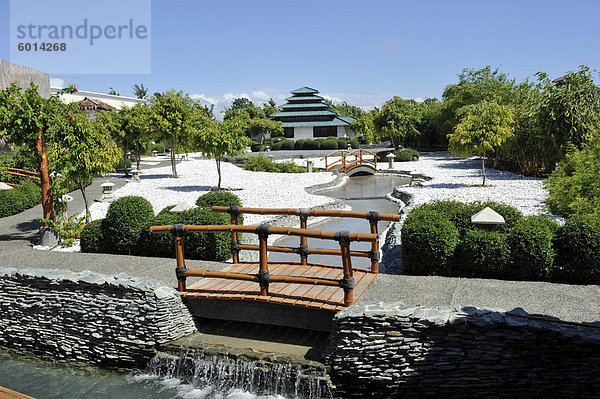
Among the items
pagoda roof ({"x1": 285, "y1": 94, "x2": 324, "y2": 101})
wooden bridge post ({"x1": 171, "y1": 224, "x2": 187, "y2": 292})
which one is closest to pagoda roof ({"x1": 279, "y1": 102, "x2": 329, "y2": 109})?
pagoda roof ({"x1": 285, "y1": 94, "x2": 324, "y2": 101})

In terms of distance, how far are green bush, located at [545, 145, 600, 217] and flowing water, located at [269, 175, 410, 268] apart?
4.63 meters

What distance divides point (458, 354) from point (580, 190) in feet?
26.6

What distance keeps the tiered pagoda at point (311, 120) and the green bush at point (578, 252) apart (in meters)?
56.9

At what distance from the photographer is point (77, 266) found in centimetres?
861

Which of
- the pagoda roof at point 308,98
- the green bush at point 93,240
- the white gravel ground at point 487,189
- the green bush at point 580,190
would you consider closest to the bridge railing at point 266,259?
the green bush at point 93,240

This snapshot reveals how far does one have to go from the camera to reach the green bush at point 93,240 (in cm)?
965

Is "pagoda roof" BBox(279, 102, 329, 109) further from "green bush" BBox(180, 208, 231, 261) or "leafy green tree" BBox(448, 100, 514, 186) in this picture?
"green bush" BBox(180, 208, 231, 261)

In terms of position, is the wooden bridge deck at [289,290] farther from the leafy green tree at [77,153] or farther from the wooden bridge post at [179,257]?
the leafy green tree at [77,153]

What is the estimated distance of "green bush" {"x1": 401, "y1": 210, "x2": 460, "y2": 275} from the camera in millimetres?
7000

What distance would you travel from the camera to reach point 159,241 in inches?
353

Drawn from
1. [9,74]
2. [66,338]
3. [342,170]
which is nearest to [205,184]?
[342,170]

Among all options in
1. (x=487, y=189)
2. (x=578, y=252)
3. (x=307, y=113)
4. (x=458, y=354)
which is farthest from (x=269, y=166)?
(x=307, y=113)

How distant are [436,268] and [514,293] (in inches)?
48.3

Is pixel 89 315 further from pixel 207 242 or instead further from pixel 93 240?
pixel 93 240
